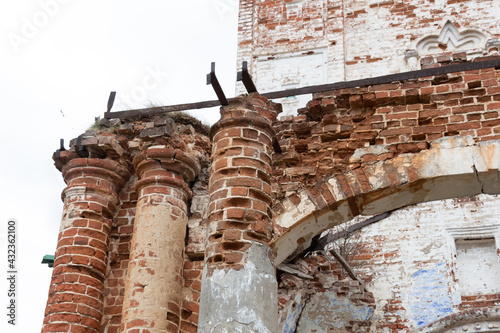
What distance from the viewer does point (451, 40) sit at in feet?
35.7

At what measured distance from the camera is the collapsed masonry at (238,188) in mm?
4180

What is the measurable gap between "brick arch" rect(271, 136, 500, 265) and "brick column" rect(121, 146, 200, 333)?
37.3 inches

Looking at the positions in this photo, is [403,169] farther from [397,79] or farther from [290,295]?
[290,295]

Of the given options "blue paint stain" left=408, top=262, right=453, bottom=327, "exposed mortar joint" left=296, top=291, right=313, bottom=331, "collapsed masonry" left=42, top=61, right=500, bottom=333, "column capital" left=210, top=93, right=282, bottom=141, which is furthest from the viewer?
"blue paint stain" left=408, top=262, right=453, bottom=327

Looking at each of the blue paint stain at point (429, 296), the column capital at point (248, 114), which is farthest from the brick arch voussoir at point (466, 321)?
the column capital at point (248, 114)

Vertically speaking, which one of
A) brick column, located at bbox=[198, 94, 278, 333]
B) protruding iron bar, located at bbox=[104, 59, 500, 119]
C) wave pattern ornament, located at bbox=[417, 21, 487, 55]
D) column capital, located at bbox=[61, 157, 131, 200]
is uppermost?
wave pattern ornament, located at bbox=[417, 21, 487, 55]

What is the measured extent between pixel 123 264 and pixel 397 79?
2.79 m

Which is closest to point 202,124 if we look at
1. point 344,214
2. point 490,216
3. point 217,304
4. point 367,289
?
point 344,214

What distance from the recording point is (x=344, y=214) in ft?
14.7

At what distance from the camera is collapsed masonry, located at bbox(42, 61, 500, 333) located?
13.7 ft

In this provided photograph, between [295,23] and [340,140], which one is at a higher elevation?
[295,23]

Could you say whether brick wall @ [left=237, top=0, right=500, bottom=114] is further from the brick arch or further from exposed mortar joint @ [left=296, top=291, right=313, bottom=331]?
the brick arch

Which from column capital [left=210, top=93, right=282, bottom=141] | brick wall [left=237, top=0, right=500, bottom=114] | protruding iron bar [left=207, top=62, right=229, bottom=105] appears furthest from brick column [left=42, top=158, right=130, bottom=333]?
brick wall [left=237, top=0, right=500, bottom=114]

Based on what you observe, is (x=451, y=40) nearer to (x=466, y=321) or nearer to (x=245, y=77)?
(x=466, y=321)
